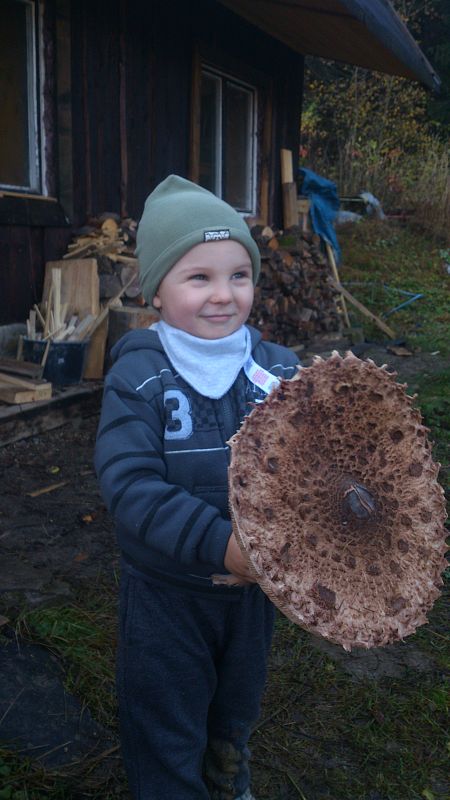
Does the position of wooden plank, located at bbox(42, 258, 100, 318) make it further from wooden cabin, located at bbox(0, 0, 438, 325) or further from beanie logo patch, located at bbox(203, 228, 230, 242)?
beanie logo patch, located at bbox(203, 228, 230, 242)

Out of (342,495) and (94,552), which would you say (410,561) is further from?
(94,552)

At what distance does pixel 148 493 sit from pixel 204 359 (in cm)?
34

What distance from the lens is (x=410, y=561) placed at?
4.18 feet

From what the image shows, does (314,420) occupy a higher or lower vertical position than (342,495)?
higher

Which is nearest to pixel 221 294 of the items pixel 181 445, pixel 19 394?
pixel 181 445

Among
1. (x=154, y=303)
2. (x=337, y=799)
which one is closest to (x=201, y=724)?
(x=337, y=799)

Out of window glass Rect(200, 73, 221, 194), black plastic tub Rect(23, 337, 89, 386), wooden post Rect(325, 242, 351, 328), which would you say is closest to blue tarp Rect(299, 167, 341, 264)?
wooden post Rect(325, 242, 351, 328)

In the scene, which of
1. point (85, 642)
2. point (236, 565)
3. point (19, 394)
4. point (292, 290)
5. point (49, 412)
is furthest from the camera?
point (292, 290)

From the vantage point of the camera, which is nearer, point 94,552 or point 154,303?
point 154,303

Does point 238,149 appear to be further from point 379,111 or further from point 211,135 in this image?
point 379,111

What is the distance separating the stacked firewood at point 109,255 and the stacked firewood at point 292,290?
186cm

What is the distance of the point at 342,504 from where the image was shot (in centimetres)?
123

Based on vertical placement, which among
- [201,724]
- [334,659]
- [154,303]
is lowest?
[334,659]

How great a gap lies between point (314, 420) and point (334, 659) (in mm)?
1617
